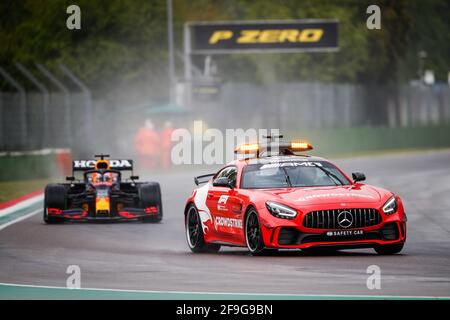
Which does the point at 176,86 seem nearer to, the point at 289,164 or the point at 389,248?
the point at 289,164

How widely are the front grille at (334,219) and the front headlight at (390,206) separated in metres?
0.26

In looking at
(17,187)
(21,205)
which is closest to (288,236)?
(21,205)

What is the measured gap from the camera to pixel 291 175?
16.7m

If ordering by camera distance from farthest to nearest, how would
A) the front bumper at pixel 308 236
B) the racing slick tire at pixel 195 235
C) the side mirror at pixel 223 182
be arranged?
the racing slick tire at pixel 195 235, the side mirror at pixel 223 182, the front bumper at pixel 308 236

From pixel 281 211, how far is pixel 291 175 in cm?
138

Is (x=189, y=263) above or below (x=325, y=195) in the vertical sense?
below

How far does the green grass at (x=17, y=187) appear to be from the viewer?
29.9 meters

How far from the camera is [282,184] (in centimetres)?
1647

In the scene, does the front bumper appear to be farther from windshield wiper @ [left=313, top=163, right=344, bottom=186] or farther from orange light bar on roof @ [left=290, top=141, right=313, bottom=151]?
orange light bar on roof @ [left=290, top=141, right=313, bottom=151]

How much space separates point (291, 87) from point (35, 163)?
2241 centimetres

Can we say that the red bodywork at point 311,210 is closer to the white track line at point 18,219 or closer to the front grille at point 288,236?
the front grille at point 288,236

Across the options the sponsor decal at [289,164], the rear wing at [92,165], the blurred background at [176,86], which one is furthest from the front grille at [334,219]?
the blurred background at [176,86]
